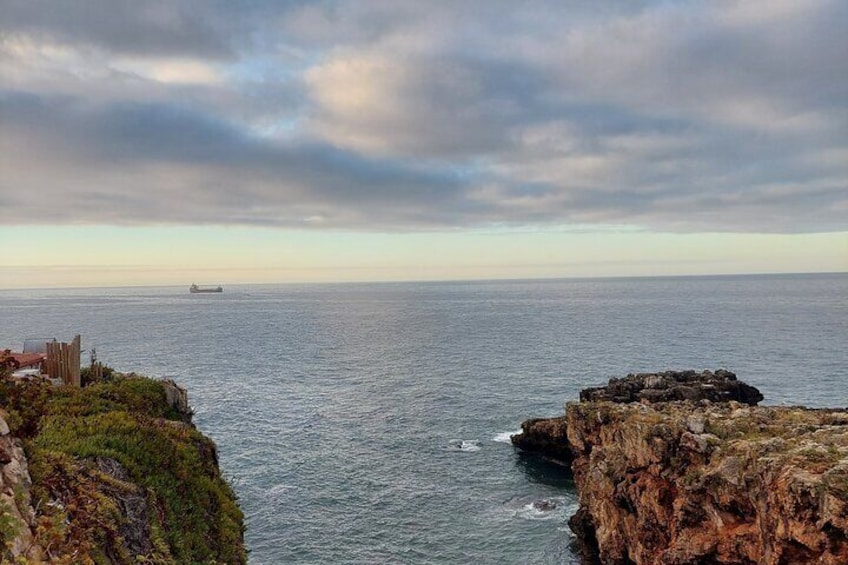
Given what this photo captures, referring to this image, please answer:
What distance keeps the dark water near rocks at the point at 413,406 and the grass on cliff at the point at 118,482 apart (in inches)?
1090

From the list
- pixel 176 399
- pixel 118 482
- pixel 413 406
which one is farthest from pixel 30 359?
pixel 413 406

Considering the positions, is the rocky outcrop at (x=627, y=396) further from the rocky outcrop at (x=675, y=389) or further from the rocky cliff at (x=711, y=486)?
the rocky cliff at (x=711, y=486)

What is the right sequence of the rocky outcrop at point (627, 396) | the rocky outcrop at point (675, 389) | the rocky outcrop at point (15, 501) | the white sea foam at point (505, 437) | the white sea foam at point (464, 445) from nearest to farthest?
the rocky outcrop at point (15, 501) < the rocky outcrop at point (675, 389) < the rocky outcrop at point (627, 396) < the white sea foam at point (464, 445) < the white sea foam at point (505, 437)

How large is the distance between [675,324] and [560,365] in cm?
8809

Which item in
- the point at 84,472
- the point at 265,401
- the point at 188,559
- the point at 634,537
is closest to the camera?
the point at 84,472

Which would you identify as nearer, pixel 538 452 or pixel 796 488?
pixel 796 488

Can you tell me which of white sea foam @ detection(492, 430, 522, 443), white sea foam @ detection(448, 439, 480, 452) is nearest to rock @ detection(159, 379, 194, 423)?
white sea foam @ detection(448, 439, 480, 452)

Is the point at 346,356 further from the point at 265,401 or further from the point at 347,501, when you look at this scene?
the point at 347,501

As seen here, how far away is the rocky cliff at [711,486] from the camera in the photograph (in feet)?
93.6

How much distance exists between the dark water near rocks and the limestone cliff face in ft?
24.4

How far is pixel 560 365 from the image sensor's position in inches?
4456

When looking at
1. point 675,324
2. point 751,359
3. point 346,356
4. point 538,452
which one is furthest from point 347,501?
point 675,324

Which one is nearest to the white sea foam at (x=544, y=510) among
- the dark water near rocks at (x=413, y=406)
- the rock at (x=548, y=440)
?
the dark water near rocks at (x=413, y=406)

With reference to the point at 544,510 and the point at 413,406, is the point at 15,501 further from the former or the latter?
the point at 413,406
